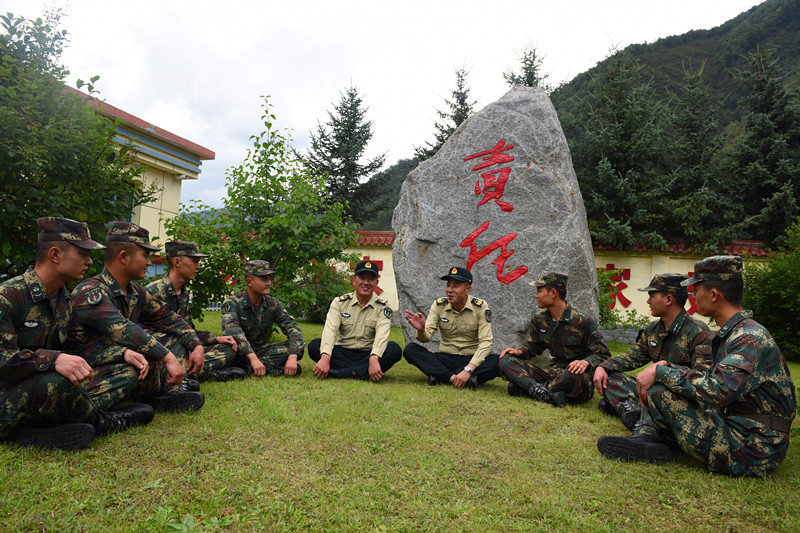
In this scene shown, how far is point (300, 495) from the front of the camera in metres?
2.20

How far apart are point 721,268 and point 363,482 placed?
219 centimetres

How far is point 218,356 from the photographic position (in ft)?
15.4

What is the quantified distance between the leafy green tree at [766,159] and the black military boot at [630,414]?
521 inches

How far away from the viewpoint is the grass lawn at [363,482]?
200 centimetres

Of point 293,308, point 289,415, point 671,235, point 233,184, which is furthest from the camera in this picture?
point 671,235

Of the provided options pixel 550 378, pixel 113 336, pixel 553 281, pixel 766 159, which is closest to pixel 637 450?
pixel 550 378

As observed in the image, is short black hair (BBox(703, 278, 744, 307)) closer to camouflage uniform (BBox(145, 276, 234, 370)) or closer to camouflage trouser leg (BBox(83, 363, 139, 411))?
camouflage trouser leg (BBox(83, 363, 139, 411))

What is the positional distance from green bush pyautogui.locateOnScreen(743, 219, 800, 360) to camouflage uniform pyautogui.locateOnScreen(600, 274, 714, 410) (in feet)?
21.8

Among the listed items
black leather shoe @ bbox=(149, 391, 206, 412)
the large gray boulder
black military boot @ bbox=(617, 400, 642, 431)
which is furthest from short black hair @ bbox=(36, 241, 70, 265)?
the large gray boulder

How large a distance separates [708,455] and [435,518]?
1.59m

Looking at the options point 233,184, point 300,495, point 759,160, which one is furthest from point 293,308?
point 759,160

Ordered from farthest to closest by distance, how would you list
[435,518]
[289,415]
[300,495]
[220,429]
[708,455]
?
[289,415] → [220,429] → [708,455] → [300,495] → [435,518]

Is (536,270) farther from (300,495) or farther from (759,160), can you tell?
(759,160)

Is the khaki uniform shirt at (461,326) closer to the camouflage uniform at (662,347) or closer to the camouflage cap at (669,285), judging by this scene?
the camouflage uniform at (662,347)
